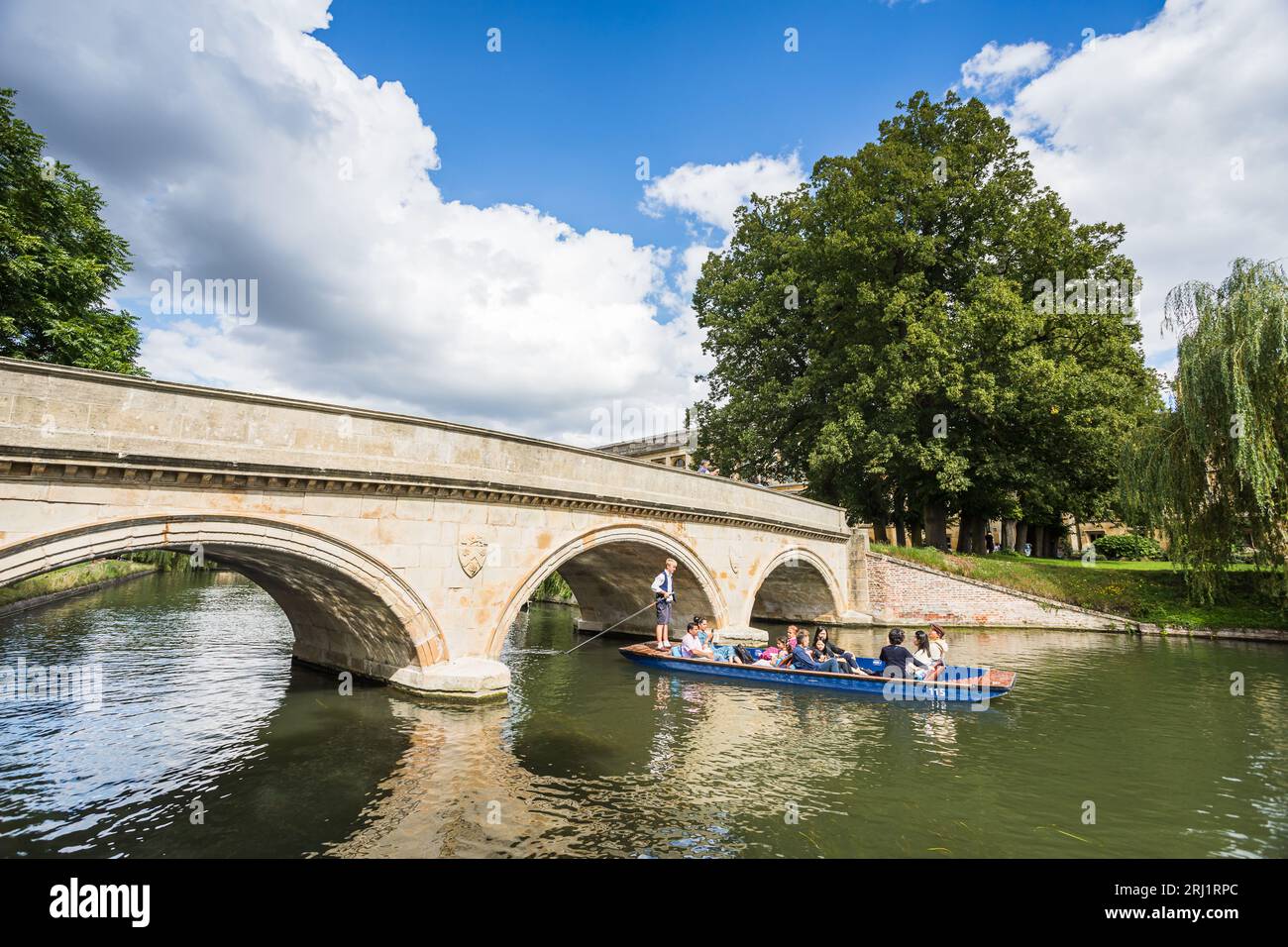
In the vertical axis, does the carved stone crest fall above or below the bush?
above

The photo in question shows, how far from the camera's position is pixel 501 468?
11.4 metres

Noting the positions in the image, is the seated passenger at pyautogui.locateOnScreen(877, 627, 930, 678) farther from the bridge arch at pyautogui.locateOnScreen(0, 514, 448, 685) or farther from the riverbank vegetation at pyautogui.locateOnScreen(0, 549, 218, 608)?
the riverbank vegetation at pyautogui.locateOnScreen(0, 549, 218, 608)

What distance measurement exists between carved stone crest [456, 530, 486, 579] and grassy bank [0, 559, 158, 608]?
10465 millimetres

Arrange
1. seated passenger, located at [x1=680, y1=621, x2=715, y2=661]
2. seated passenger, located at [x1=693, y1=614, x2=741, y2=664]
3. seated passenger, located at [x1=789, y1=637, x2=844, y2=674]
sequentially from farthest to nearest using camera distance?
seated passenger, located at [x1=680, y1=621, x2=715, y2=661]
seated passenger, located at [x1=693, y1=614, x2=741, y2=664]
seated passenger, located at [x1=789, y1=637, x2=844, y2=674]

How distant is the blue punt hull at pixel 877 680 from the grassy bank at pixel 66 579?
563 inches

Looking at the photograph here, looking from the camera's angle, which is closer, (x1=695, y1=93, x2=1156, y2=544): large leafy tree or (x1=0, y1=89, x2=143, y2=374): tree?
(x1=0, y1=89, x2=143, y2=374): tree

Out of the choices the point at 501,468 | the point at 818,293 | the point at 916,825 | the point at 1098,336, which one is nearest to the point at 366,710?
the point at 501,468

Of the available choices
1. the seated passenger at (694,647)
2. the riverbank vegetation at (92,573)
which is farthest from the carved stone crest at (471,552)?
the seated passenger at (694,647)

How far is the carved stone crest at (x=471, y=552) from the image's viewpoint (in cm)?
1048

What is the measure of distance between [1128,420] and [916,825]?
20073 mm

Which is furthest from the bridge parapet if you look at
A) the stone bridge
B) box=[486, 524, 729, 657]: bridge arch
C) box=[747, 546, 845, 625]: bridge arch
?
box=[747, 546, 845, 625]: bridge arch

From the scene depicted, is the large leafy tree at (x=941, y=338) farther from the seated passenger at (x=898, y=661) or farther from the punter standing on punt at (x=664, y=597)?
the seated passenger at (x=898, y=661)

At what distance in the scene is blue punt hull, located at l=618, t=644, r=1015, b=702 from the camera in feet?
34.7
